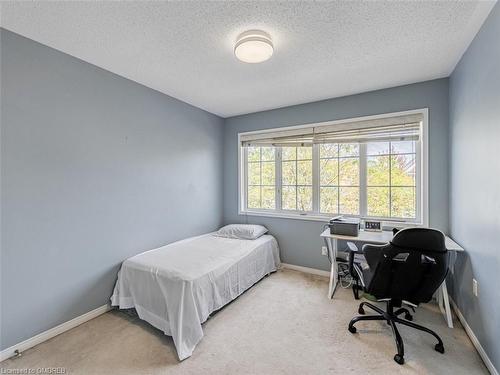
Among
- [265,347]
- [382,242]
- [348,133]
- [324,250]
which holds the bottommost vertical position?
[265,347]

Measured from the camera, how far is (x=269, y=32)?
1.76 metres

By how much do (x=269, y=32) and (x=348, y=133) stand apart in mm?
1792

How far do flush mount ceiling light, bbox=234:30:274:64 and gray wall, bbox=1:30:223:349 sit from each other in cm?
149

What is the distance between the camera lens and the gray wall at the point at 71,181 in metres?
1.76

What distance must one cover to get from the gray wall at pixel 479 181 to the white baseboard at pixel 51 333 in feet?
10.4

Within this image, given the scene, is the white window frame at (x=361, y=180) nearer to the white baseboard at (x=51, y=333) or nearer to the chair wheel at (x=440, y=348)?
the chair wheel at (x=440, y=348)

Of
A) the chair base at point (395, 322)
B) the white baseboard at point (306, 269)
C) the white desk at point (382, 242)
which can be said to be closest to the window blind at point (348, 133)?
the white desk at point (382, 242)

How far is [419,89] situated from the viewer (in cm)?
263

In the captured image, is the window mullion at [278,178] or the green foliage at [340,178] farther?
the window mullion at [278,178]

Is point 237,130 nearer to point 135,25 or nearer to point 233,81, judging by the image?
point 233,81

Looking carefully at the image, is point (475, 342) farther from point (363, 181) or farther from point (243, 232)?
point (243, 232)

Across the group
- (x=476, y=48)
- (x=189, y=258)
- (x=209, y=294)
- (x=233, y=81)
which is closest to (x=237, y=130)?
(x=233, y=81)

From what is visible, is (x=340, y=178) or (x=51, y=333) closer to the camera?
(x=51, y=333)

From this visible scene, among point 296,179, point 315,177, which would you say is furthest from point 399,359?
point 296,179
